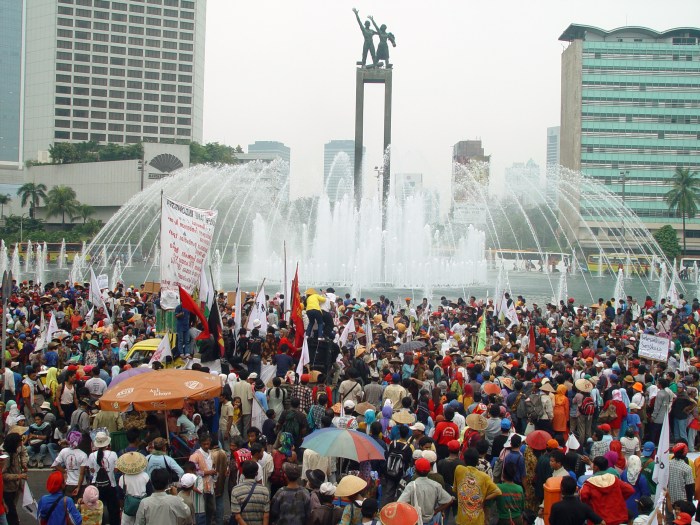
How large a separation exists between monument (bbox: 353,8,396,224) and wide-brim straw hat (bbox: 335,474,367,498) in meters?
35.5

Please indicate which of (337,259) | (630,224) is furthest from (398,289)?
(630,224)

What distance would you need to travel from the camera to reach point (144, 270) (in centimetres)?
5803

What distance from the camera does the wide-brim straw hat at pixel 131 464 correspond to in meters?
7.72

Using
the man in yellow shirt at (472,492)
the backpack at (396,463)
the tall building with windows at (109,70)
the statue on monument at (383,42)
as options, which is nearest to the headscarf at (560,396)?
the backpack at (396,463)

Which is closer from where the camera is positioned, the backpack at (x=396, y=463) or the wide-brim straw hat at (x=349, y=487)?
the wide-brim straw hat at (x=349, y=487)

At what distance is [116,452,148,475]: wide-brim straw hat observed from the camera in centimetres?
772

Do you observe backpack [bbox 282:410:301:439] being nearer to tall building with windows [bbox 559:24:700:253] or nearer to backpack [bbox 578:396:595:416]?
backpack [bbox 578:396:595:416]

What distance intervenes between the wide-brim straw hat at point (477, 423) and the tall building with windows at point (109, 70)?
380 ft

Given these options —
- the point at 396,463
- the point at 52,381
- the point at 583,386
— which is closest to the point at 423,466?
the point at 396,463

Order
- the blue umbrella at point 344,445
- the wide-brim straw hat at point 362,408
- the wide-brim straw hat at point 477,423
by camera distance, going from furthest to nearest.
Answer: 1. the wide-brim straw hat at point 362,408
2. the wide-brim straw hat at point 477,423
3. the blue umbrella at point 344,445

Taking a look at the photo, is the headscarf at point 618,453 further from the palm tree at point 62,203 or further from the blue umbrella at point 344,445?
the palm tree at point 62,203

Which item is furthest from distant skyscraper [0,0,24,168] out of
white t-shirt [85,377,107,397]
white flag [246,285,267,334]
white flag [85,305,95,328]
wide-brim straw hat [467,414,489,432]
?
wide-brim straw hat [467,414,489,432]

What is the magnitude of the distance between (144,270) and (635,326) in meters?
44.2

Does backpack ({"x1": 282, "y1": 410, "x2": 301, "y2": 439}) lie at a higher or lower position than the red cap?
lower
